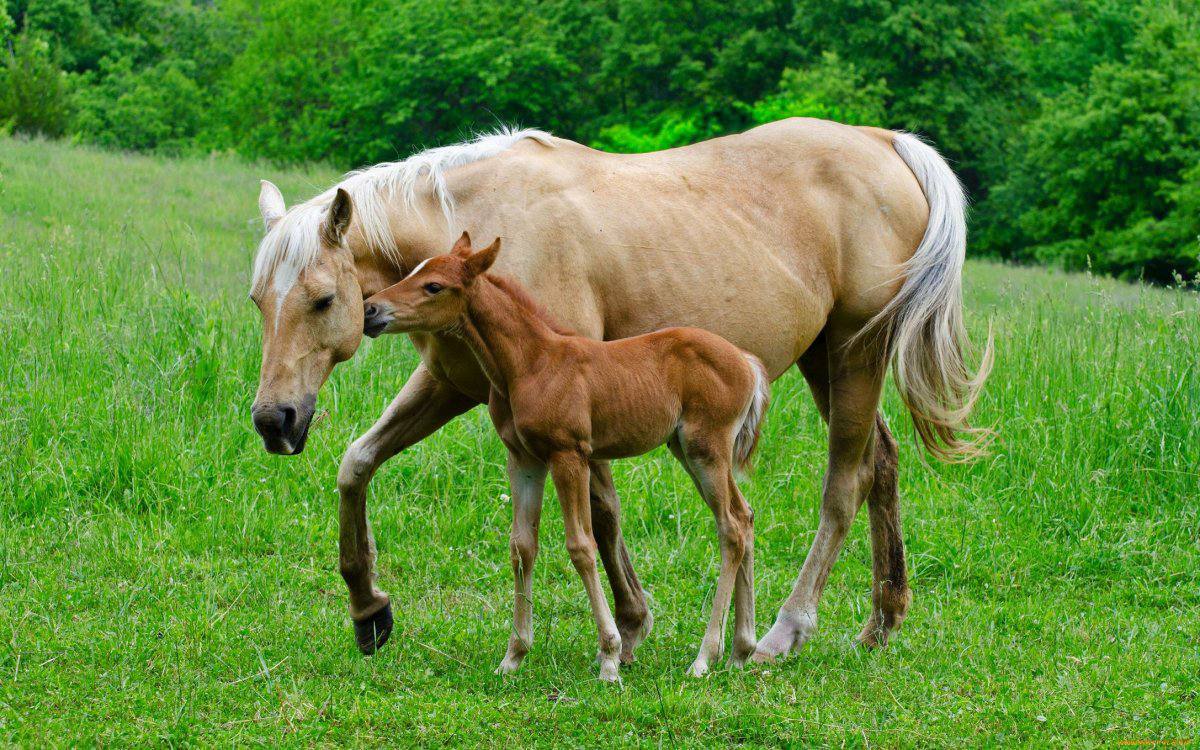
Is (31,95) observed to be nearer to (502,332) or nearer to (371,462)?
(371,462)

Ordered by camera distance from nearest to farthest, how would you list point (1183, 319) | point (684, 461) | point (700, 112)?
point (684, 461)
point (1183, 319)
point (700, 112)

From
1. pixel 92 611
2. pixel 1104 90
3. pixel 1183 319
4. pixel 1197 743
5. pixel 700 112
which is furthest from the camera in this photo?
pixel 700 112

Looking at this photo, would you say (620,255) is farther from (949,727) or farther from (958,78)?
(958,78)

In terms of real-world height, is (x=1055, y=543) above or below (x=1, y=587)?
below

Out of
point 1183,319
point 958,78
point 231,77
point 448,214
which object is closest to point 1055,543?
point 1183,319

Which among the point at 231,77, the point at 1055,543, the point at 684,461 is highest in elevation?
the point at 684,461

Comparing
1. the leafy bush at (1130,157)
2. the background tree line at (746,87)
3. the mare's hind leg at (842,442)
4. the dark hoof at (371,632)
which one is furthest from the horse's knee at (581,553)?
the leafy bush at (1130,157)

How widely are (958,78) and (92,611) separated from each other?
115 ft

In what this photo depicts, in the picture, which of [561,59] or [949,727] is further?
[561,59]

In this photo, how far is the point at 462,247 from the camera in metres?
3.64

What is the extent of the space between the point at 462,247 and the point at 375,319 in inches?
15.9

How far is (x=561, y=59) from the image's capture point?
111ft

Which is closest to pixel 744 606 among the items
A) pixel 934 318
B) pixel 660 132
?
pixel 934 318

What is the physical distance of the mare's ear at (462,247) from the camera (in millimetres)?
3627
